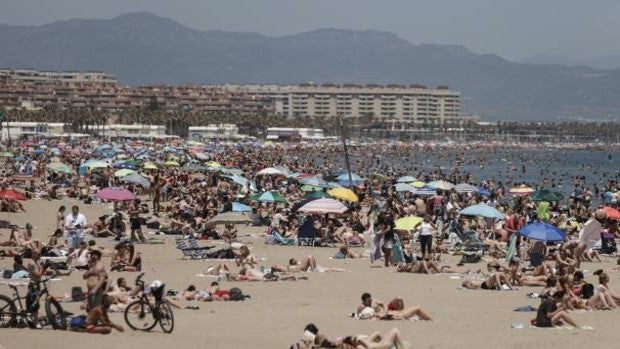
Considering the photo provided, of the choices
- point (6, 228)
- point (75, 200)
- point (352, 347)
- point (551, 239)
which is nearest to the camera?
point (352, 347)

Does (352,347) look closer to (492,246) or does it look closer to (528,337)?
(528,337)

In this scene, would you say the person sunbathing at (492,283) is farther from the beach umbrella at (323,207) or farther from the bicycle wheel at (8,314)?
the bicycle wheel at (8,314)

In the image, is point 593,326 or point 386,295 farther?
point 386,295

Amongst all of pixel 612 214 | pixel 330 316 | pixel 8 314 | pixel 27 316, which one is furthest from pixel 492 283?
pixel 612 214

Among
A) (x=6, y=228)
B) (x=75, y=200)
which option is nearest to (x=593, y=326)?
(x=6, y=228)

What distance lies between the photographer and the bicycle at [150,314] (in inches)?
504

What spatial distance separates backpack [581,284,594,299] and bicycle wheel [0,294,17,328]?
7.53m

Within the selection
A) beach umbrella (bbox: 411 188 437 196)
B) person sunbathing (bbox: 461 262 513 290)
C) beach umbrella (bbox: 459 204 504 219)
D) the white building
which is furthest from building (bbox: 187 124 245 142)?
person sunbathing (bbox: 461 262 513 290)

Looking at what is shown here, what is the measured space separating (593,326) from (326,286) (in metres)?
4.56

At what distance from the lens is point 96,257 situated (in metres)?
13.7

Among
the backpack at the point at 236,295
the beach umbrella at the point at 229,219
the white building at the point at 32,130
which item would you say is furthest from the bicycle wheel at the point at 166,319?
the white building at the point at 32,130

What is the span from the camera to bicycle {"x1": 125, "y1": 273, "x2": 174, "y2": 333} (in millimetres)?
12797

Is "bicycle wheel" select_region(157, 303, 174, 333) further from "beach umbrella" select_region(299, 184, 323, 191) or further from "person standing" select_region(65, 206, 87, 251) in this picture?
"beach umbrella" select_region(299, 184, 323, 191)

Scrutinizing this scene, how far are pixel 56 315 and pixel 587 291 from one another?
7181 millimetres
